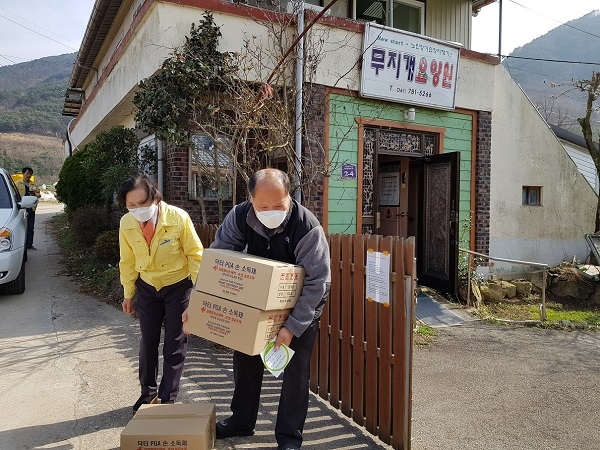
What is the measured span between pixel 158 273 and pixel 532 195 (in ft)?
29.9

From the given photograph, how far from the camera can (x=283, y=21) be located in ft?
23.5

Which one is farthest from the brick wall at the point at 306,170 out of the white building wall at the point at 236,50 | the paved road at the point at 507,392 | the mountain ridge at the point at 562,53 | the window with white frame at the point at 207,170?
the mountain ridge at the point at 562,53

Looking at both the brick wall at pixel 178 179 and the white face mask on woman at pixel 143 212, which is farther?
the brick wall at pixel 178 179

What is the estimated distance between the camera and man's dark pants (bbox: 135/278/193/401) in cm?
356

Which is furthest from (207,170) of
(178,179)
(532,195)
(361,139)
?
(532,195)

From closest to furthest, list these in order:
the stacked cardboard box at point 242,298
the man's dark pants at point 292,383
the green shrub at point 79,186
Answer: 1. the stacked cardboard box at point 242,298
2. the man's dark pants at point 292,383
3. the green shrub at point 79,186

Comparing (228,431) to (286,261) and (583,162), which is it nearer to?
(286,261)

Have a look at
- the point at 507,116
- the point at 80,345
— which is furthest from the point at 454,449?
the point at 507,116

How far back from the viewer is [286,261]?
2.99 meters

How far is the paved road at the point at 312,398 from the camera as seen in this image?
3.48 metres

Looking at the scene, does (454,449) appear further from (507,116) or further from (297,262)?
(507,116)

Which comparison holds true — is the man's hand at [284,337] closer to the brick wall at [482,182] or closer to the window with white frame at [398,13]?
the brick wall at [482,182]

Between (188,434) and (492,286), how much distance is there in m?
7.32

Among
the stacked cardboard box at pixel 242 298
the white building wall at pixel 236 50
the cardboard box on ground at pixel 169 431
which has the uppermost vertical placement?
the white building wall at pixel 236 50
